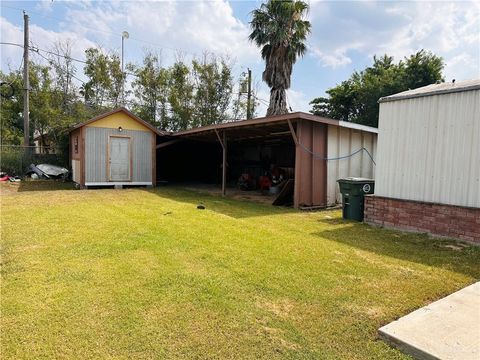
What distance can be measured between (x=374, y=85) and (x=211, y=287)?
20666 mm

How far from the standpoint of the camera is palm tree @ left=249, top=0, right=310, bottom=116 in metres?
15.1

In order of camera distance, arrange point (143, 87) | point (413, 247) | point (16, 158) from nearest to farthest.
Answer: point (413, 247) < point (16, 158) < point (143, 87)

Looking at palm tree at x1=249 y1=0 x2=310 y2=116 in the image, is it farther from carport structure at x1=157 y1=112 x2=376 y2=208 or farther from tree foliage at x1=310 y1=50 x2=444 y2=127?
tree foliage at x1=310 y1=50 x2=444 y2=127

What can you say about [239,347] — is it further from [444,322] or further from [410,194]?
[410,194]

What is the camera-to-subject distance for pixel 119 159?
12523 millimetres

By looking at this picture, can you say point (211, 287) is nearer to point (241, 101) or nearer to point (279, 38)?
point (279, 38)

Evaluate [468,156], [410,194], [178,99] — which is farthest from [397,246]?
[178,99]

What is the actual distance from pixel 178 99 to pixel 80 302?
1897 cm

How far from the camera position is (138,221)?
612cm

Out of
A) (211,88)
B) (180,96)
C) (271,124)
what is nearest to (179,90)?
(180,96)

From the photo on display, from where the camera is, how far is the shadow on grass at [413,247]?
3969 millimetres

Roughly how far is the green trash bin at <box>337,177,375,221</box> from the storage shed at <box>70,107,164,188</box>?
8.80 metres

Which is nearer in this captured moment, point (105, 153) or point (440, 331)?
point (440, 331)

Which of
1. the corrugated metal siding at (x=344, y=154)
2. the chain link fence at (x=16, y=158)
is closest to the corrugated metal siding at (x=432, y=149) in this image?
the corrugated metal siding at (x=344, y=154)
